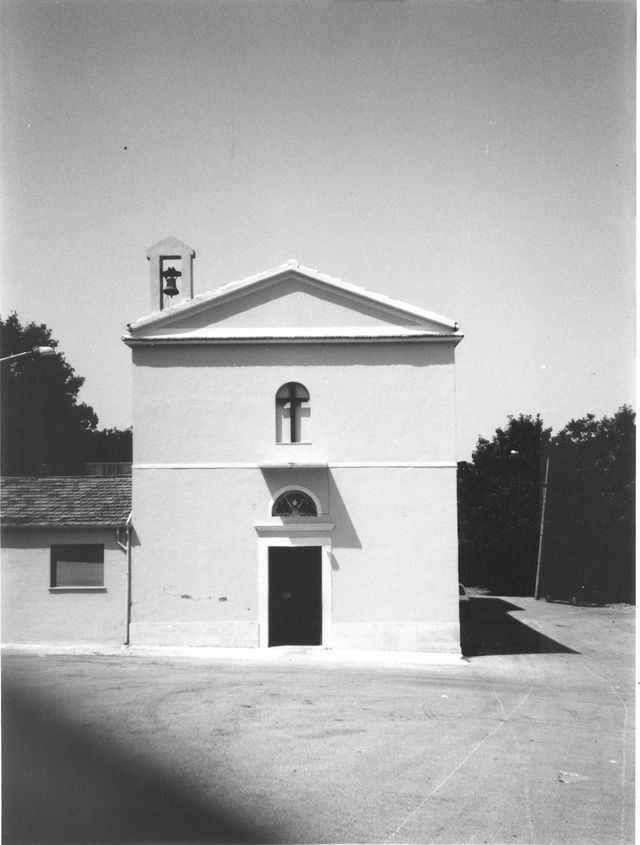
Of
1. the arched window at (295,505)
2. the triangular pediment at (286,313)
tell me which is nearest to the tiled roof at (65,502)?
the arched window at (295,505)

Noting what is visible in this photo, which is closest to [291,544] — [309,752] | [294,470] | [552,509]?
[294,470]

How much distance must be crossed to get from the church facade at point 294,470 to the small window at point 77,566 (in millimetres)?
913

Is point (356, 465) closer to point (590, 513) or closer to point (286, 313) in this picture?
point (286, 313)


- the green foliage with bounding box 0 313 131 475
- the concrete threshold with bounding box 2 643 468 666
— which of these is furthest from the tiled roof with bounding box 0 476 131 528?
the green foliage with bounding box 0 313 131 475

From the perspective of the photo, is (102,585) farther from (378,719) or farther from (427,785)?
(427,785)

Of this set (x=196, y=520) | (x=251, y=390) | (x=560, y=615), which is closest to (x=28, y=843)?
(x=196, y=520)

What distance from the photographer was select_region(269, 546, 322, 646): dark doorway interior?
17.0 m

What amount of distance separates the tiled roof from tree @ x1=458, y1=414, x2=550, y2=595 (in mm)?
19790

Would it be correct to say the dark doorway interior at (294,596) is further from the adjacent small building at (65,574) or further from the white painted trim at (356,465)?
the adjacent small building at (65,574)

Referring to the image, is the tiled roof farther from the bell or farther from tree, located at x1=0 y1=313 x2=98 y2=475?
tree, located at x1=0 y1=313 x2=98 y2=475

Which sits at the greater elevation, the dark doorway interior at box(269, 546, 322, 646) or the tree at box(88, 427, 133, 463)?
the tree at box(88, 427, 133, 463)

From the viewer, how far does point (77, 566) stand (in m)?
17.4

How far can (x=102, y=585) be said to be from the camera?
17.1 m

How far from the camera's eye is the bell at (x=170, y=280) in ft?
61.1
